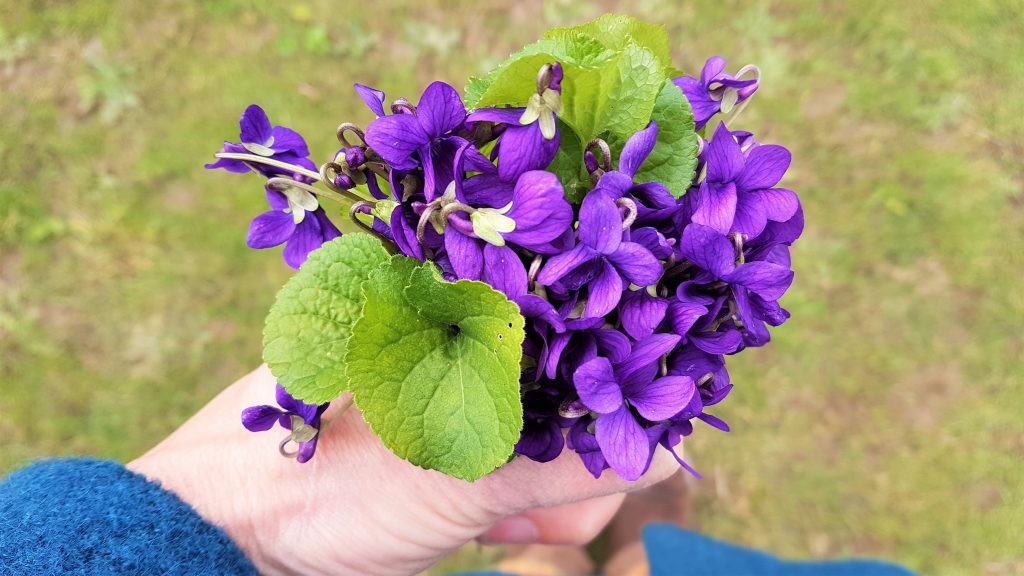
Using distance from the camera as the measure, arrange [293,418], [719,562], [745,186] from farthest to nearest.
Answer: [719,562] < [293,418] < [745,186]

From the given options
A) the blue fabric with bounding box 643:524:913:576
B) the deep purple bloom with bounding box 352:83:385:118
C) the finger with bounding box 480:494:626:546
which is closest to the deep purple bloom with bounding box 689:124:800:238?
the deep purple bloom with bounding box 352:83:385:118

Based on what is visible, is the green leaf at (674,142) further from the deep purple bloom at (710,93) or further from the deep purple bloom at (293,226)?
the deep purple bloom at (293,226)

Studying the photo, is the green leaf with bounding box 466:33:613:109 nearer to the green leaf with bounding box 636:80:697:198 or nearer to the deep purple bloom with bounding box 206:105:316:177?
the green leaf with bounding box 636:80:697:198

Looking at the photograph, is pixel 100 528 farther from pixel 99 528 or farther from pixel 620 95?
pixel 620 95

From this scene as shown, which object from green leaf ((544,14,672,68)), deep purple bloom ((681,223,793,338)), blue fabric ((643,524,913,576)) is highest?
green leaf ((544,14,672,68))

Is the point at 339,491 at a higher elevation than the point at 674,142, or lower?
lower

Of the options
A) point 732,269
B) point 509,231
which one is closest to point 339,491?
point 509,231
